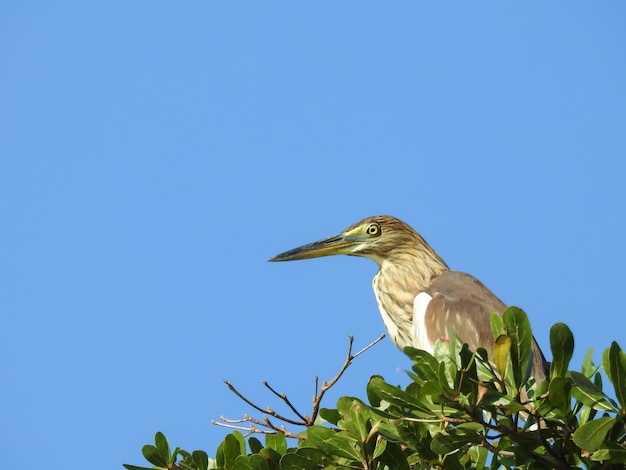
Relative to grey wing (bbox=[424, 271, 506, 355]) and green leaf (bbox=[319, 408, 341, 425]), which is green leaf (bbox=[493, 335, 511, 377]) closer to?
Result: green leaf (bbox=[319, 408, 341, 425])

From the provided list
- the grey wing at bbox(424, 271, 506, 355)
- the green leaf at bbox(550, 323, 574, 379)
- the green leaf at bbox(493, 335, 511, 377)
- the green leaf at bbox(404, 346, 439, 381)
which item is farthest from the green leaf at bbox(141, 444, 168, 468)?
the grey wing at bbox(424, 271, 506, 355)

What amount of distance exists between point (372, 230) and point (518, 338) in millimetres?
3351

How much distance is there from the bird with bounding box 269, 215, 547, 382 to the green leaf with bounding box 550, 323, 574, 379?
2032 millimetres

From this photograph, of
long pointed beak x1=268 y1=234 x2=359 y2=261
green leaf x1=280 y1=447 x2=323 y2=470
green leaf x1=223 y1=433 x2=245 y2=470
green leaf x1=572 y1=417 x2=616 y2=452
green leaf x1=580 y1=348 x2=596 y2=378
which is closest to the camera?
green leaf x1=572 y1=417 x2=616 y2=452

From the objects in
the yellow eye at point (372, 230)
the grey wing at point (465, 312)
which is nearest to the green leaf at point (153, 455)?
the grey wing at point (465, 312)

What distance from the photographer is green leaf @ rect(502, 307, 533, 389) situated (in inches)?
89.4

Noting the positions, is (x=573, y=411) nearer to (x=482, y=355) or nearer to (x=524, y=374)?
(x=524, y=374)

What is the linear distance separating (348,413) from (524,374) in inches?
19.5

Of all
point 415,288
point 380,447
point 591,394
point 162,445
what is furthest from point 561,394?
point 415,288

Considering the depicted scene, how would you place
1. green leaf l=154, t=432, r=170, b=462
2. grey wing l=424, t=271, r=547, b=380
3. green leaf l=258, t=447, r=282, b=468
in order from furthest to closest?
1. grey wing l=424, t=271, r=547, b=380
2. green leaf l=154, t=432, r=170, b=462
3. green leaf l=258, t=447, r=282, b=468

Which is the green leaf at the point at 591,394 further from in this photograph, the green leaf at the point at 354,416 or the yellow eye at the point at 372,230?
the yellow eye at the point at 372,230

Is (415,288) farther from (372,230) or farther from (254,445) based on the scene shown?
(254,445)

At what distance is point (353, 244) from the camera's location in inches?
221

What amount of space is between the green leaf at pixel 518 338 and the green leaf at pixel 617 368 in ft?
0.70
